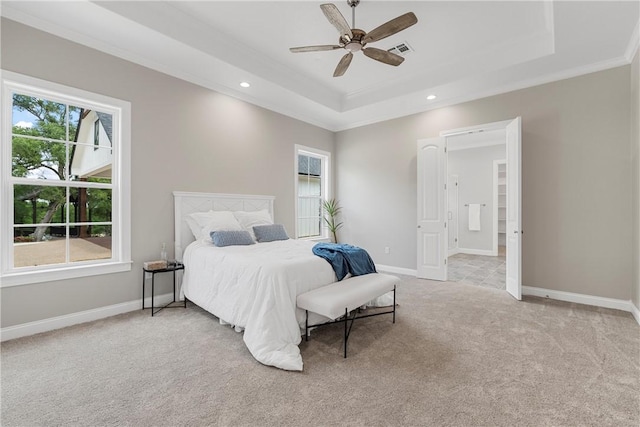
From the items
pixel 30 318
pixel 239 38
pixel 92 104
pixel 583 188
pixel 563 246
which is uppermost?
pixel 239 38

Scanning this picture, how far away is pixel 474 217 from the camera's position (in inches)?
294

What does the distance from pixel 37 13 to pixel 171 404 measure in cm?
354

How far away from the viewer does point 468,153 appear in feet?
24.8

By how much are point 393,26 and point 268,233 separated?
8.92 ft

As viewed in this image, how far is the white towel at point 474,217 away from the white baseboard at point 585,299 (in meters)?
3.77

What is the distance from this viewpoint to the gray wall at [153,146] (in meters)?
2.67

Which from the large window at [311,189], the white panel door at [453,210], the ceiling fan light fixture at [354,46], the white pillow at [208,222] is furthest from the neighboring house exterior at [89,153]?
the white panel door at [453,210]

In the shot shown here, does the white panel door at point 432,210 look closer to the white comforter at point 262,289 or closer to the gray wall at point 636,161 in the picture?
the gray wall at point 636,161

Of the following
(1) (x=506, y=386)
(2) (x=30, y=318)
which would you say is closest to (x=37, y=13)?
(2) (x=30, y=318)

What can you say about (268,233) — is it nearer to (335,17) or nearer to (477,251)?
(335,17)

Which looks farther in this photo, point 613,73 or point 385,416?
point 613,73

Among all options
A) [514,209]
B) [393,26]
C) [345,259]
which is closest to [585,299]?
[514,209]

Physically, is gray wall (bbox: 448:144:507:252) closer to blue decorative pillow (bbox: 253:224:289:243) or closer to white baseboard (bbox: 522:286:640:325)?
white baseboard (bbox: 522:286:640:325)

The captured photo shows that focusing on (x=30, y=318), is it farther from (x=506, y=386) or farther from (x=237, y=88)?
(x=506, y=386)
